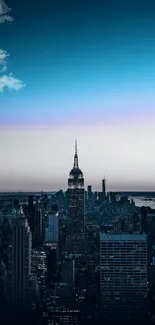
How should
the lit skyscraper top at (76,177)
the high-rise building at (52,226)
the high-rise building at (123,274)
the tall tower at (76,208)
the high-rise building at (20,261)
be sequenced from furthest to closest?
1. the tall tower at (76,208)
2. the high-rise building at (52,226)
3. the lit skyscraper top at (76,177)
4. the high-rise building at (123,274)
5. the high-rise building at (20,261)

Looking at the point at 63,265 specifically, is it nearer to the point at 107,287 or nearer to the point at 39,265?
the point at 39,265

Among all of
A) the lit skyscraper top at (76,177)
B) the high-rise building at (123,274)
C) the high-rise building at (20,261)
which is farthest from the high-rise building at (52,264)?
A: the lit skyscraper top at (76,177)

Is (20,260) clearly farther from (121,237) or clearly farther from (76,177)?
(76,177)

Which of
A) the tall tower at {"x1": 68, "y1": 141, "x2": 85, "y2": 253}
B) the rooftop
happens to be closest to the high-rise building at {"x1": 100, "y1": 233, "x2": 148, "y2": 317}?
the rooftop

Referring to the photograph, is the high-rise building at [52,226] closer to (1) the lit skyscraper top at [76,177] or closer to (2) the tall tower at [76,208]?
(2) the tall tower at [76,208]

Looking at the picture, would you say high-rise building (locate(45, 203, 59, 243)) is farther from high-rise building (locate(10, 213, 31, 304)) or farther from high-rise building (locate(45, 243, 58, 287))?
high-rise building (locate(10, 213, 31, 304))

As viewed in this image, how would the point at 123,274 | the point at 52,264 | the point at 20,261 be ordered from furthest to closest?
1. the point at 52,264
2. the point at 123,274
3. the point at 20,261

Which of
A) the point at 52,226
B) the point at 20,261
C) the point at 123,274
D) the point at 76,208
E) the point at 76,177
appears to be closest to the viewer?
the point at 20,261

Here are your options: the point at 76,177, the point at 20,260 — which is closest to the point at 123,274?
the point at 20,260
